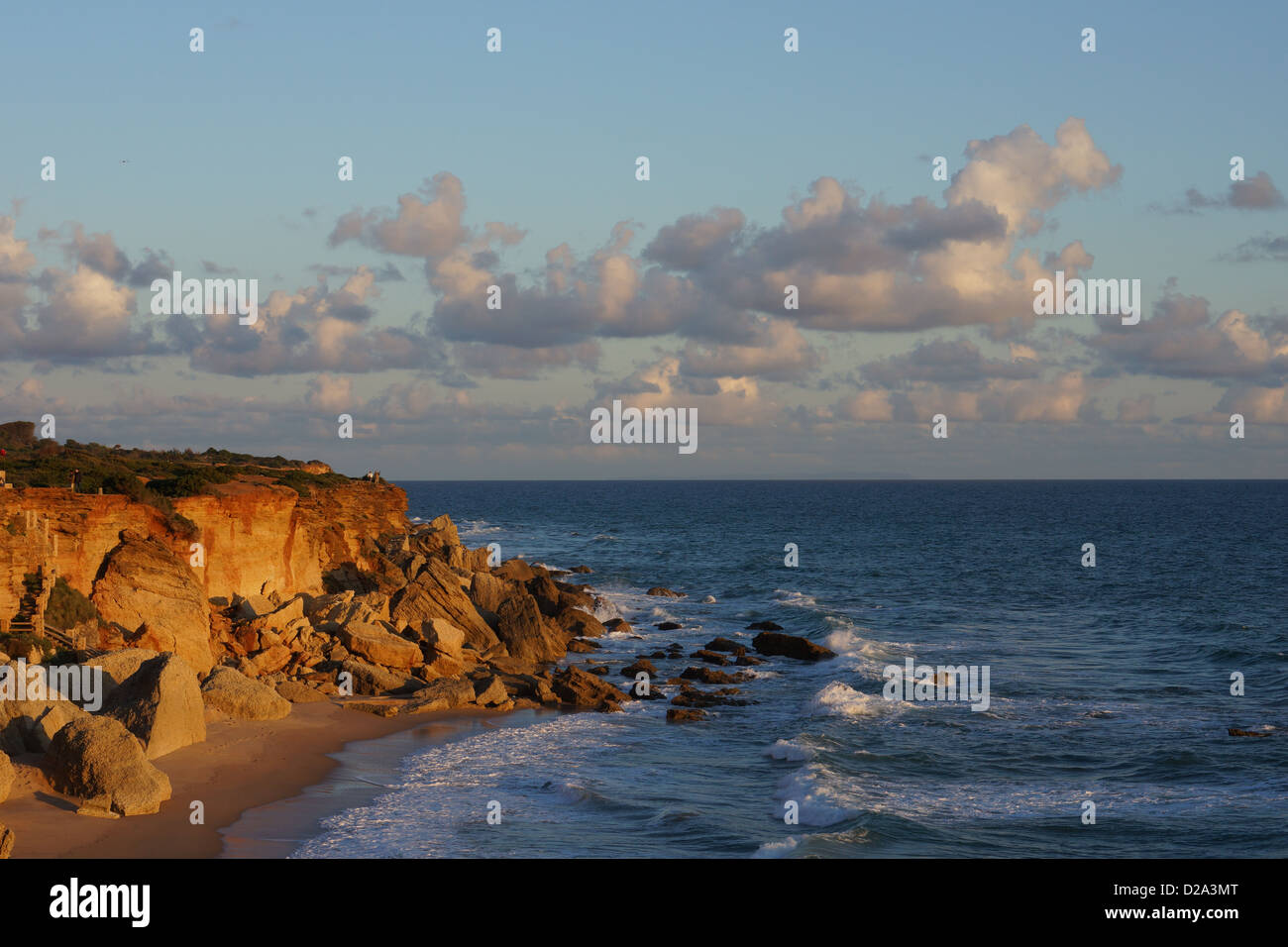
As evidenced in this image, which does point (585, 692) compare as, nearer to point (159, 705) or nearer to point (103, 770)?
point (159, 705)

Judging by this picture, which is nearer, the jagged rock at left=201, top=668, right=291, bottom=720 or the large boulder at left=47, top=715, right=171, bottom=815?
the large boulder at left=47, top=715, right=171, bottom=815

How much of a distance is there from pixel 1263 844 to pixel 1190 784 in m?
4.72

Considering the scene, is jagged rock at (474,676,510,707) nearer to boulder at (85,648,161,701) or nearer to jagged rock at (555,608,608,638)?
boulder at (85,648,161,701)

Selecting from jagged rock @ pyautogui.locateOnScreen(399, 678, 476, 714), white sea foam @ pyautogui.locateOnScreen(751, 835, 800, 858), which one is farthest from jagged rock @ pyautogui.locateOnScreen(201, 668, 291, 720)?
white sea foam @ pyautogui.locateOnScreen(751, 835, 800, 858)

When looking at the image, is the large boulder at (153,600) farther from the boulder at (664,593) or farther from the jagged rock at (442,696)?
the boulder at (664,593)

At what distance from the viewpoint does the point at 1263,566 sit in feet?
253

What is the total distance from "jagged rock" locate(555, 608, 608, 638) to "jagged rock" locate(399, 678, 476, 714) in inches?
551

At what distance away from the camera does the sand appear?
60.1ft

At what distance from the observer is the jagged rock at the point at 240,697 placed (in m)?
27.8

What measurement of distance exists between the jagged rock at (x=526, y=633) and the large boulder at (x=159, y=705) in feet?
58.9

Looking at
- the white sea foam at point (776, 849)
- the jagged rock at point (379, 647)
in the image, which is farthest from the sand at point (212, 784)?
the white sea foam at point (776, 849)

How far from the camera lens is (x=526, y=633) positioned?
4216cm

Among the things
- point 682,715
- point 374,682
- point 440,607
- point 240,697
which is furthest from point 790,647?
point 240,697
